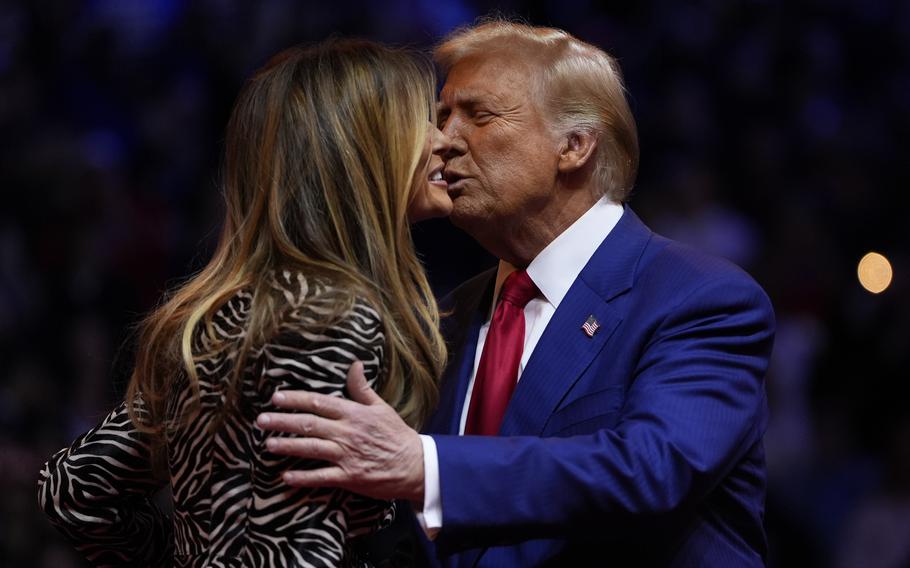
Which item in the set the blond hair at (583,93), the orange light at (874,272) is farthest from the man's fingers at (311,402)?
the orange light at (874,272)

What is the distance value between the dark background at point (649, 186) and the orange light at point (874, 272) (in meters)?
0.06

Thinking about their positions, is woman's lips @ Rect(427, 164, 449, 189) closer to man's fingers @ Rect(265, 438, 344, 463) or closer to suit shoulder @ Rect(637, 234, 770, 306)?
suit shoulder @ Rect(637, 234, 770, 306)

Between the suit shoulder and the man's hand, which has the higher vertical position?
the suit shoulder

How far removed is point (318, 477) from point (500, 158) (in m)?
1.23

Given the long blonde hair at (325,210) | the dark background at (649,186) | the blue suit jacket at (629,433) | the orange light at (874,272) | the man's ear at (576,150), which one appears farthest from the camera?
the orange light at (874,272)

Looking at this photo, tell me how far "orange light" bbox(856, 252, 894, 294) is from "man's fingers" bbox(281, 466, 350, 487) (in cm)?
405

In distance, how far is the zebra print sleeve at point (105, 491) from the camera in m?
2.36

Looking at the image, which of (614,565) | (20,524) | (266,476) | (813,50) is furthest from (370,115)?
(813,50)

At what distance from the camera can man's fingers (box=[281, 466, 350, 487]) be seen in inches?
78.4

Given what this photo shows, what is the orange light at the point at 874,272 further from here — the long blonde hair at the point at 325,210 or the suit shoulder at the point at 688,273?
the long blonde hair at the point at 325,210

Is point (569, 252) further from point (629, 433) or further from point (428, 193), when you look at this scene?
point (629, 433)

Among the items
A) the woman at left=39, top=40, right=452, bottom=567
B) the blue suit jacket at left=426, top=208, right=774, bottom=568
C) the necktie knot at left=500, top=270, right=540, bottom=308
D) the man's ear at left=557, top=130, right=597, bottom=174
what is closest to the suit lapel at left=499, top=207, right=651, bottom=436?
the blue suit jacket at left=426, top=208, right=774, bottom=568

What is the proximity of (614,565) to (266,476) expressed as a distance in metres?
0.74

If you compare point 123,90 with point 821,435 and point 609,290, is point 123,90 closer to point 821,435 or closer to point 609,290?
point 821,435
